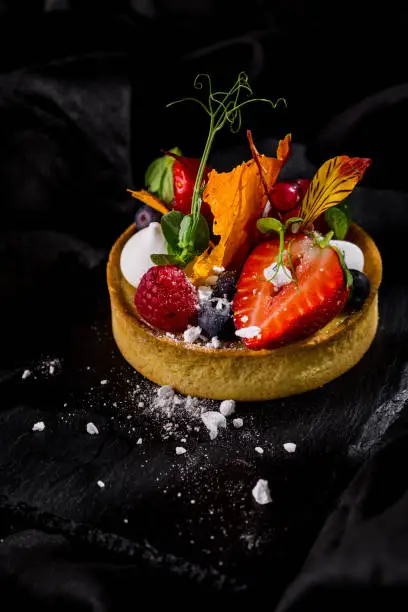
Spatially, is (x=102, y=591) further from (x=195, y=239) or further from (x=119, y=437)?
(x=195, y=239)

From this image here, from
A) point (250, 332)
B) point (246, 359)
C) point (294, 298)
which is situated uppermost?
point (294, 298)

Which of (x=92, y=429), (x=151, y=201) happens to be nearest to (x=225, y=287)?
(x=151, y=201)

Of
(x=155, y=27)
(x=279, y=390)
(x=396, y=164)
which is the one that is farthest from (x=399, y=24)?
(x=279, y=390)

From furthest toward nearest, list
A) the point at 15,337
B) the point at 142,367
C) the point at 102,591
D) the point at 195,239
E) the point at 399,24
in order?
the point at 399,24 < the point at 15,337 < the point at 142,367 < the point at 195,239 < the point at 102,591

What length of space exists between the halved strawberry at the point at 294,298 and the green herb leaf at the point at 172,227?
0.27 m

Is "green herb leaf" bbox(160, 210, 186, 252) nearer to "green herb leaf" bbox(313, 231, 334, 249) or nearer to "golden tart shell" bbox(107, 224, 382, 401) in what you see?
"golden tart shell" bbox(107, 224, 382, 401)

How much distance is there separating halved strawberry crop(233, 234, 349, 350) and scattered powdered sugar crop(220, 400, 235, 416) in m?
0.23

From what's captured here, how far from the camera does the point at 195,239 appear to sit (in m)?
2.96

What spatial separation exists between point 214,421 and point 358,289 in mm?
631

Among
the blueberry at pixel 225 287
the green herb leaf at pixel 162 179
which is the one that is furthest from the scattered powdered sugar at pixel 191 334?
the green herb leaf at pixel 162 179

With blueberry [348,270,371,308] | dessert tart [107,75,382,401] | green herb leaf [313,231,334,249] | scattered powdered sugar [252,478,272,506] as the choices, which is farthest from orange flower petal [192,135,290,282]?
scattered powdered sugar [252,478,272,506]

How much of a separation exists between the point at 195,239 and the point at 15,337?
928 millimetres

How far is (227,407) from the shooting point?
297 cm

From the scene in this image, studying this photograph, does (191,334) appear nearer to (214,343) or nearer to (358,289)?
(214,343)
